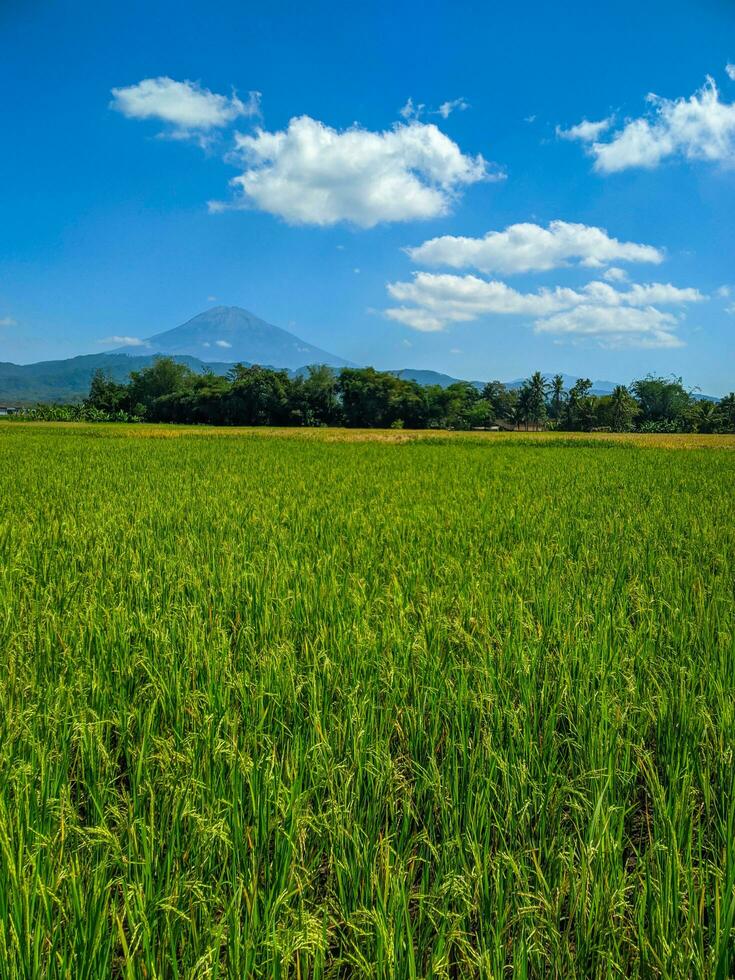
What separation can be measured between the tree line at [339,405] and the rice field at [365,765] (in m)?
77.3

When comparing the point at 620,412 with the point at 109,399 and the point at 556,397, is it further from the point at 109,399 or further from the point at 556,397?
the point at 109,399

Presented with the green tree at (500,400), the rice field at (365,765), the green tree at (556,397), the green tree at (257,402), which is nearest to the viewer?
the rice field at (365,765)

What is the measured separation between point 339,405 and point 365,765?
8383 centimetres

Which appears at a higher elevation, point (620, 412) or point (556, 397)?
point (556, 397)

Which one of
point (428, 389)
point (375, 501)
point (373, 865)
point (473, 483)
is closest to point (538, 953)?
point (373, 865)

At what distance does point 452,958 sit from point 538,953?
357mm

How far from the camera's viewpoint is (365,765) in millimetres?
1981

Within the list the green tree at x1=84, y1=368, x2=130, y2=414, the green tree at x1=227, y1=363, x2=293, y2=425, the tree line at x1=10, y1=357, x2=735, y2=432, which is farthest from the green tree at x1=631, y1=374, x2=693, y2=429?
the green tree at x1=84, y1=368, x2=130, y2=414

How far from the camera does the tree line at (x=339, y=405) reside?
80.8 m

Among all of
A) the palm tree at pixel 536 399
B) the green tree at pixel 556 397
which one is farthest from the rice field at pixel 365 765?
the green tree at pixel 556 397

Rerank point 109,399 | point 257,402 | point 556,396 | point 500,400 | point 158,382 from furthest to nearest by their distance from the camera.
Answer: point 556,396 < point 500,400 < point 158,382 < point 109,399 < point 257,402

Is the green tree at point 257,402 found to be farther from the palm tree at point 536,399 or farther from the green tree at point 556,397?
the green tree at point 556,397

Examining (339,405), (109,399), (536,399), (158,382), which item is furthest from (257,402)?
(536,399)

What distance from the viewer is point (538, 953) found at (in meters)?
1.38
